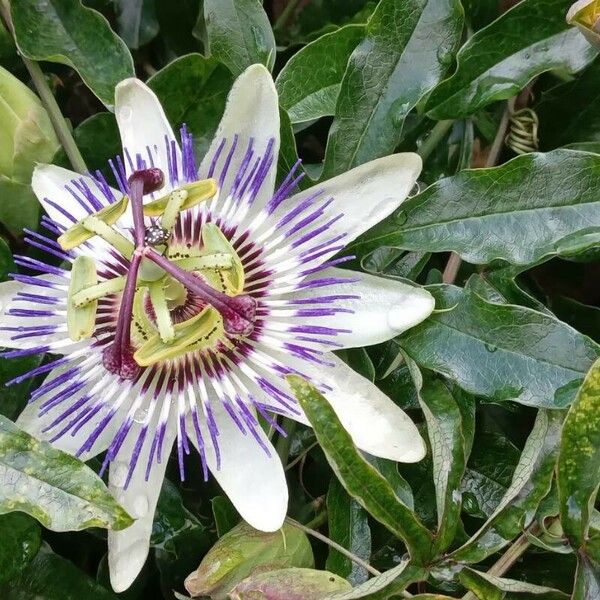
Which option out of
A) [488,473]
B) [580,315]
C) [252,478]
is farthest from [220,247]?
[580,315]

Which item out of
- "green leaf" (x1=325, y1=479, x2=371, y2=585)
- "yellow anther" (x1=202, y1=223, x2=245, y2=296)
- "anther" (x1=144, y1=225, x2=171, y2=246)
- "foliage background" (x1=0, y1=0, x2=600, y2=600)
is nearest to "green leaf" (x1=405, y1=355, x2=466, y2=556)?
"foliage background" (x1=0, y1=0, x2=600, y2=600)

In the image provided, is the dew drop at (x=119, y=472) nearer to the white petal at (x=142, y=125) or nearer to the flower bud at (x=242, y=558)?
the flower bud at (x=242, y=558)

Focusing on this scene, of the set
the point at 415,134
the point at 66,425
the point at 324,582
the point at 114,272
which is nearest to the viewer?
the point at 324,582

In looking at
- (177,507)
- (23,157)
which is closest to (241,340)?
(177,507)

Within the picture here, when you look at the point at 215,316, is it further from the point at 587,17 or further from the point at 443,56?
the point at 587,17

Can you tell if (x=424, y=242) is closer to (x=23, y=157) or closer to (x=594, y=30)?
(x=594, y=30)
